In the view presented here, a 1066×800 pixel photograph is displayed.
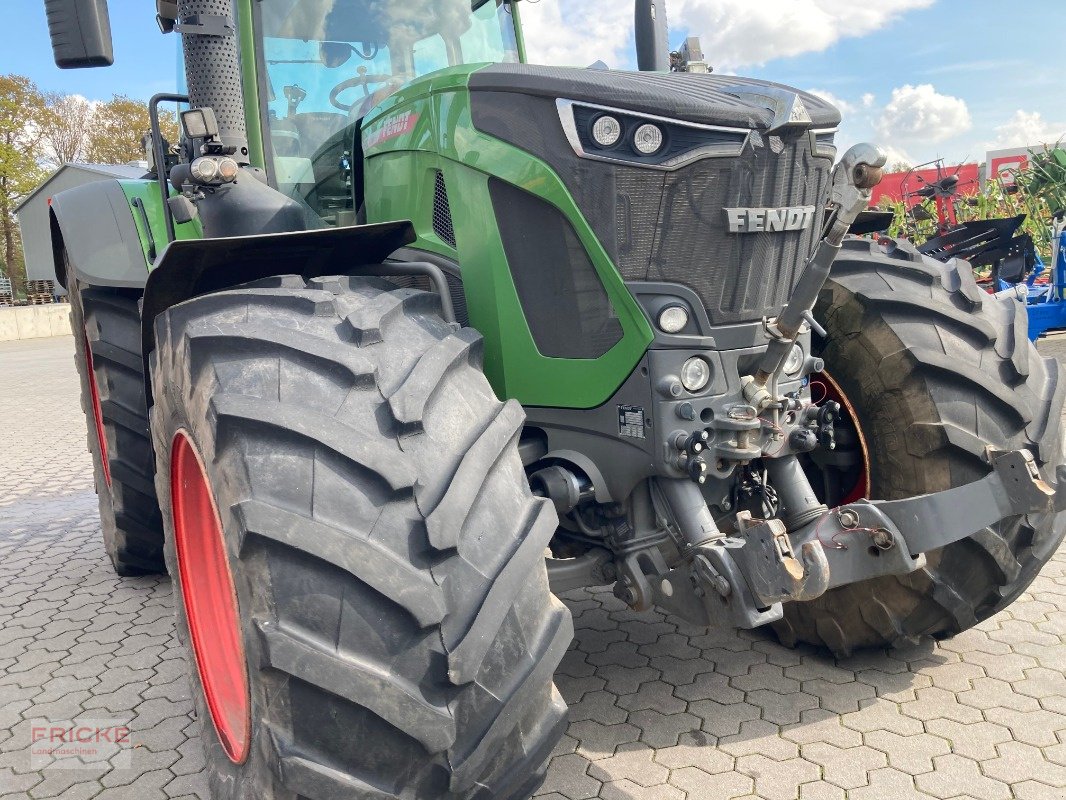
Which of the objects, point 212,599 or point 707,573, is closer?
point 707,573

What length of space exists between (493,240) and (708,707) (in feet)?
5.40

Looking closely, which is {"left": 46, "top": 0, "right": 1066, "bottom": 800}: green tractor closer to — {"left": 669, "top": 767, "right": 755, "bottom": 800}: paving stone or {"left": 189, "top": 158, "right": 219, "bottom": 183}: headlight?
{"left": 189, "top": 158, "right": 219, "bottom": 183}: headlight

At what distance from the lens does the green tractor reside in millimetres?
1737

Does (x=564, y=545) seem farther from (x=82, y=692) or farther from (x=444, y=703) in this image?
(x=82, y=692)

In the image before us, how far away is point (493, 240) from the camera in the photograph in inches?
97.7

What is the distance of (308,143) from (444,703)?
2227 mm

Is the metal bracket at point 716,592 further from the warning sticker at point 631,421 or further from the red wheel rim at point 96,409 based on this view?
the red wheel rim at point 96,409

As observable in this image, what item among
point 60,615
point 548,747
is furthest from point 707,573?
point 60,615

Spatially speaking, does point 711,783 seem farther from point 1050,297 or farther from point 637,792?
point 1050,297

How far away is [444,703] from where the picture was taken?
1728 mm

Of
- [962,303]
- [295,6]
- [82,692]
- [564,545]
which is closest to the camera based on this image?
[564,545]

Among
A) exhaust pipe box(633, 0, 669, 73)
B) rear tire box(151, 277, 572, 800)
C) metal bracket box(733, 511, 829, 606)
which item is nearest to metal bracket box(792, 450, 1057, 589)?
metal bracket box(733, 511, 829, 606)

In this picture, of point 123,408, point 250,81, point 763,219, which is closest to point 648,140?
point 763,219

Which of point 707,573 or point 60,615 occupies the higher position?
point 707,573
